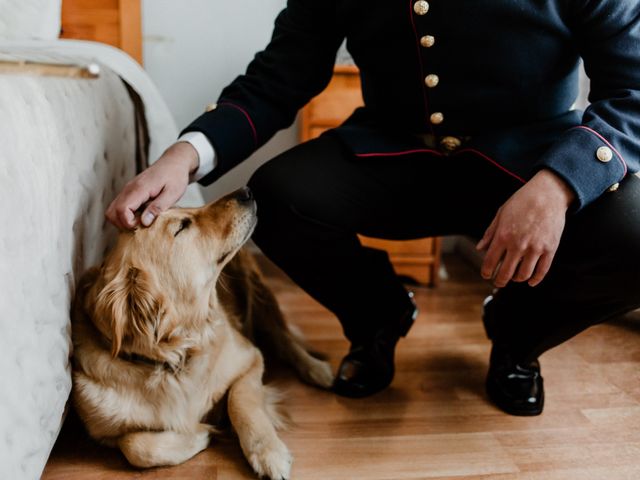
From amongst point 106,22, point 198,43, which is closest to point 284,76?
point 198,43

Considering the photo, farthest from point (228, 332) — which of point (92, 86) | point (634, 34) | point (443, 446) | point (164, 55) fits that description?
point (164, 55)

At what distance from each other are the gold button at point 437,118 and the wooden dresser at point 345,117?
0.71 metres

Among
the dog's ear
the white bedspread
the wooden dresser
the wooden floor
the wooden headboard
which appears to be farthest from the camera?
the wooden headboard

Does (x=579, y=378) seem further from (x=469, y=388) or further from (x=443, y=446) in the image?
(x=443, y=446)

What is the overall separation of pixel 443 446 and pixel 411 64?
2.32 feet

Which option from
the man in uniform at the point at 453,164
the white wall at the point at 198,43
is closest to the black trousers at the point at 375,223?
the man in uniform at the point at 453,164

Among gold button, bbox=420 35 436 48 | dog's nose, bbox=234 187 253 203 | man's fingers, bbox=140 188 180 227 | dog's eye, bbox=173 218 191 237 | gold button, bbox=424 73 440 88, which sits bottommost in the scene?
dog's eye, bbox=173 218 191 237

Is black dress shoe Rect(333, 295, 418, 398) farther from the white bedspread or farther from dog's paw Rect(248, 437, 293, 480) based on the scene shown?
the white bedspread

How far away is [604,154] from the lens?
92cm

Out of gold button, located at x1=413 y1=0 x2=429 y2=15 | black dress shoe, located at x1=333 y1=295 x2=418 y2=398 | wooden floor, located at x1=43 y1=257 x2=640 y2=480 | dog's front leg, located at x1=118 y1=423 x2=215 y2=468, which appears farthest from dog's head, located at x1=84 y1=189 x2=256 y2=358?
gold button, located at x1=413 y1=0 x2=429 y2=15

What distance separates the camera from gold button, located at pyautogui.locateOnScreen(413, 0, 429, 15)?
1.04 meters

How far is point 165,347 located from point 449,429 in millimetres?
554

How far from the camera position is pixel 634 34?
3.13 ft

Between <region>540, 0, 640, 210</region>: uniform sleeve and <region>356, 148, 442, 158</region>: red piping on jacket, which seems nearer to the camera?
<region>540, 0, 640, 210</region>: uniform sleeve
